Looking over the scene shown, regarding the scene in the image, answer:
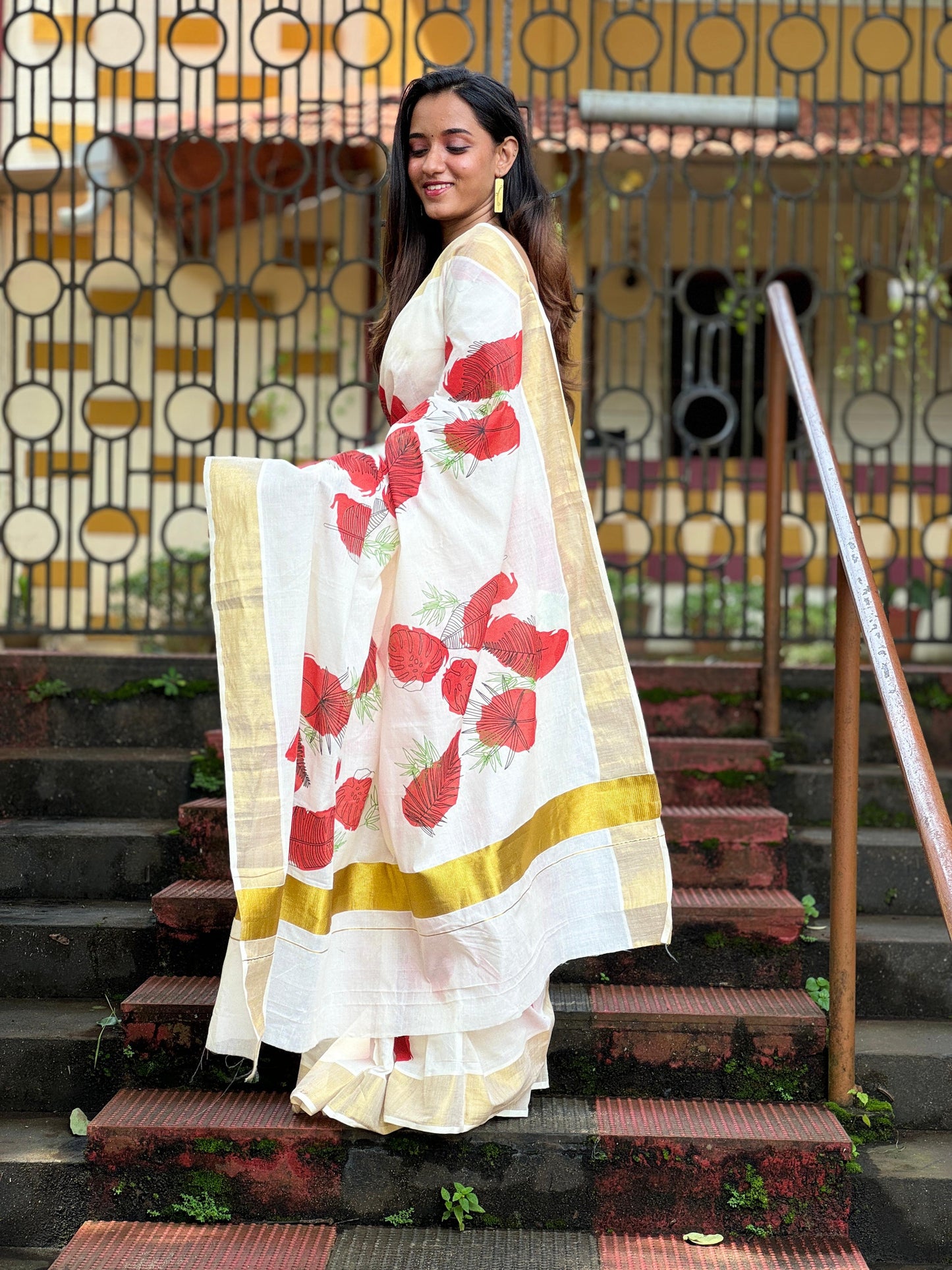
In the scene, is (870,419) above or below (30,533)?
above

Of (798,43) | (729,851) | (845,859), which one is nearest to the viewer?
(845,859)

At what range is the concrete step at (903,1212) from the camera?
2.27 metres

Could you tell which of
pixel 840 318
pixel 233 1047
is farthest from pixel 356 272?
pixel 233 1047

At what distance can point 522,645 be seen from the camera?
7.55ft

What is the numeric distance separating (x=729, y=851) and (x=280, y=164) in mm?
4784

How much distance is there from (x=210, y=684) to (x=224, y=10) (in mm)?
4651

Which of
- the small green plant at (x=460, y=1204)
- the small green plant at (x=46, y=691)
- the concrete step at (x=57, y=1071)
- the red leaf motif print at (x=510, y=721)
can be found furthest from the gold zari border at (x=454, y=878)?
the small green plant at (x=46, y=691)

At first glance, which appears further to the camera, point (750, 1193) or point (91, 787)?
point (91, 787)

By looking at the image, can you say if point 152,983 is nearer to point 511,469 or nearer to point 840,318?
point 511,469

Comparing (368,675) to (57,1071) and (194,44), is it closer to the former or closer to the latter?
(57,1071)

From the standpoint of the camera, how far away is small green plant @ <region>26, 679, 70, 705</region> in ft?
11.5

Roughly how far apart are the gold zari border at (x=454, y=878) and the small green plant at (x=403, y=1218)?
49cm

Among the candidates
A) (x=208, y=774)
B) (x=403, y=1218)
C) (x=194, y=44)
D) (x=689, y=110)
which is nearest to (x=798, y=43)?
(x=194, y=44)

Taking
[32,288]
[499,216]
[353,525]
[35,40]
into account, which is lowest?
[353,525]
